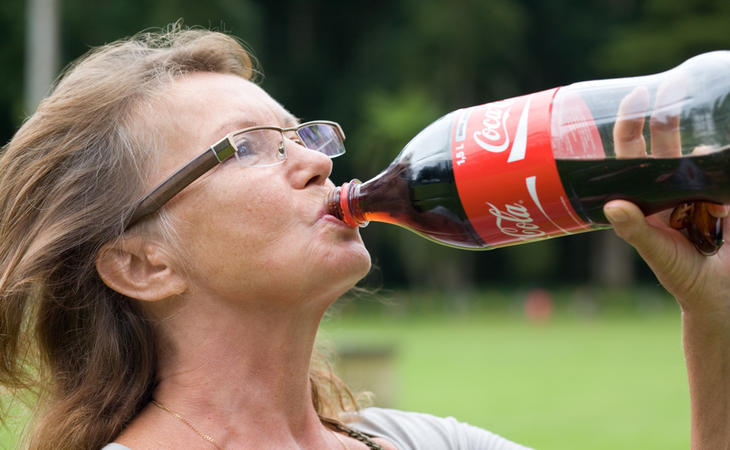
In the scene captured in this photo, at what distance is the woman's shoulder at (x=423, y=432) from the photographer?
2527mm

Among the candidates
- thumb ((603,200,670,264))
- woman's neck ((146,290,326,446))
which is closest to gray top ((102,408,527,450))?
woman's neck ((146,290,326,446))

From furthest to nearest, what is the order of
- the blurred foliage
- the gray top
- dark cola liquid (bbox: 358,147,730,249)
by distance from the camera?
the blurred foliage < the gray top < dark cola liquid (bbox: 358,147,730,249)

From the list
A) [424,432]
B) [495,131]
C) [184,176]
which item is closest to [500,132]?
[495,131]

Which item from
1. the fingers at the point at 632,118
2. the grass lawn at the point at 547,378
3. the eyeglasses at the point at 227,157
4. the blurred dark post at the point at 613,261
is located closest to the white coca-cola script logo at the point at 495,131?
the fingers at the point at 632,118

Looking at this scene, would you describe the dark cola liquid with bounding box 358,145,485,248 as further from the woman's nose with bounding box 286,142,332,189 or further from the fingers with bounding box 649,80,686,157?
the fingers with bounding box 649,80,686,157

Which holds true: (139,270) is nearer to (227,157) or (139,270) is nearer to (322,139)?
(227,157)

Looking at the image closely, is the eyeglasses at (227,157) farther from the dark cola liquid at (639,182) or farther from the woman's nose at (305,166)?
the dark cola liquid at (639,182)

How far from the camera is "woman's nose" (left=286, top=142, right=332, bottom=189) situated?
7.75 ft

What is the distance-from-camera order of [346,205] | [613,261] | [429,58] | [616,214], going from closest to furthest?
[616,214] → [346,205] → [613,261] → [429,58]

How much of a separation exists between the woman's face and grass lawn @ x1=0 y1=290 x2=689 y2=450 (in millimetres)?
2007

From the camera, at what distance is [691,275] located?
2086mm

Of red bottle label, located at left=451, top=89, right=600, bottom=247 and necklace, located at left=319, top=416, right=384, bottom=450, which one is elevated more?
red bottle label, located at left=451, top=89, right=600, bottom=247

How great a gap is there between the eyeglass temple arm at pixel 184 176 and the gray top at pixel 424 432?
805mm

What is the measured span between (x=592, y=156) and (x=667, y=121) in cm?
19
